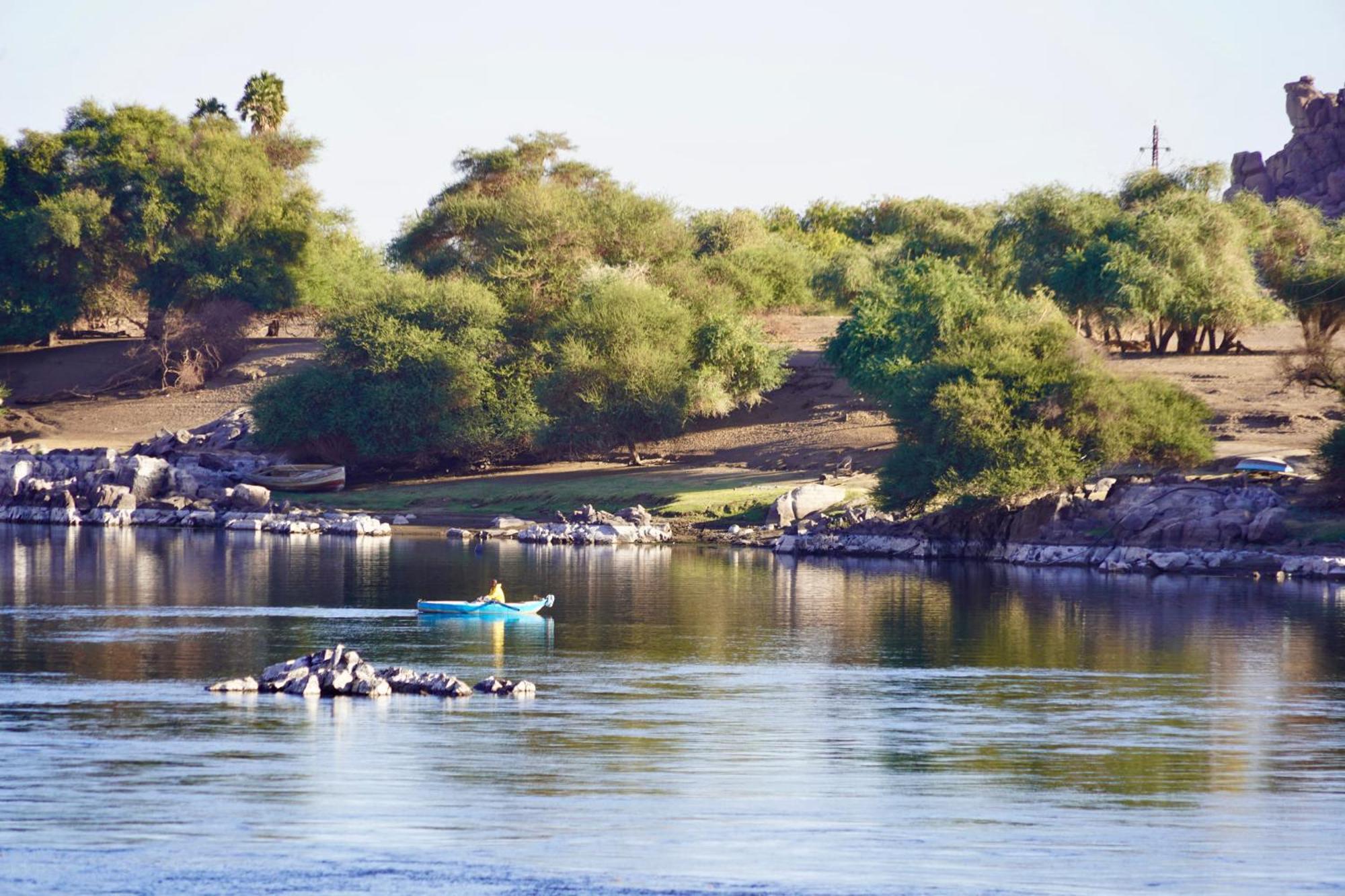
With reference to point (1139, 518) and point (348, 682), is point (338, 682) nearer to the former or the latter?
point (348, 682)

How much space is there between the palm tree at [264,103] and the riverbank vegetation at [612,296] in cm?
797

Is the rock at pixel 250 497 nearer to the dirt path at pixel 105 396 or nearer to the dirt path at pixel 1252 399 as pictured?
the dirt path at pixel 105 396

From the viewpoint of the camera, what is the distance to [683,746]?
26.8 m

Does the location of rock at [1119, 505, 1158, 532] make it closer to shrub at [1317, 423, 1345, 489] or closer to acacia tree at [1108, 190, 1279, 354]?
shrub at [1317, 423, 1345, 489]

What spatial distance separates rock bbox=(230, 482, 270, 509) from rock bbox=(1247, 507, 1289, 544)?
4110 centimetres

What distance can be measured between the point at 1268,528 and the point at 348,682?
3921 centimetres

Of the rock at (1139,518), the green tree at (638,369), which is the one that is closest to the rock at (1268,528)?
the rock at (1139,518)

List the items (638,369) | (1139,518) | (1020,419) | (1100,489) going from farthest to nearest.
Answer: (638,369), (1100,489), (1020,419), (1139,518)

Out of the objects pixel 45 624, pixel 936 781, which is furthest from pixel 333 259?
pixel 936 781

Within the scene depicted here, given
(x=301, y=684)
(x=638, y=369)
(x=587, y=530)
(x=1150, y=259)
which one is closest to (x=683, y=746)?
(x=301, y=684)

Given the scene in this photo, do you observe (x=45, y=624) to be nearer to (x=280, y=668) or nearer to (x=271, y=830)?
(x=280, y=668)

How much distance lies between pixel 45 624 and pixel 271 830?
22306 mm

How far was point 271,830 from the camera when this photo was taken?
2059 centimetres

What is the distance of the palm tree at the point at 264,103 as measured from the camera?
405ft
